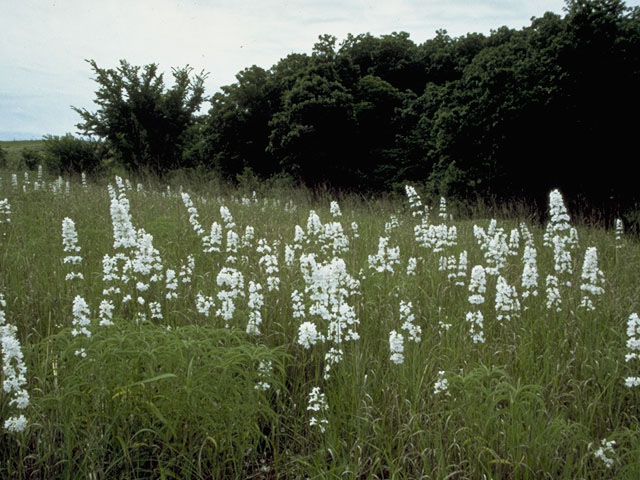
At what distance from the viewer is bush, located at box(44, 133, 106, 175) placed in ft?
65.7

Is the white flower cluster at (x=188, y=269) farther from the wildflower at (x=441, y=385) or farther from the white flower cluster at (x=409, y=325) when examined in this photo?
the wildflower at (x=441, y=385)

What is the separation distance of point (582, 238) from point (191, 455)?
8.49 meters

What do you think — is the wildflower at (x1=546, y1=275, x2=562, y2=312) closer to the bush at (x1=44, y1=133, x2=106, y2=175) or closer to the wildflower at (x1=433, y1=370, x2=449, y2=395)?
the wildflower at (x1=433, y1=370, x2=449, y2=395)

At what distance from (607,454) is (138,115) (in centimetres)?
2035

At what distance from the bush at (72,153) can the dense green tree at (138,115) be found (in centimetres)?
74

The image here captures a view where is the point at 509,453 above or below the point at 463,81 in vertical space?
below

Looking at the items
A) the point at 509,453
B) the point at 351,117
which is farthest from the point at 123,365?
the point at 351,117

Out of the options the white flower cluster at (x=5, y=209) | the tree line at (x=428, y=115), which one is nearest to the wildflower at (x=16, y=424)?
the white flower cluster at (x=5, y=209)

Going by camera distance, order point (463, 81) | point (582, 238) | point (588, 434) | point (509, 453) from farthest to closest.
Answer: point (463, 81)
point (582, 238)
point (588, 434)
point (509, 453)

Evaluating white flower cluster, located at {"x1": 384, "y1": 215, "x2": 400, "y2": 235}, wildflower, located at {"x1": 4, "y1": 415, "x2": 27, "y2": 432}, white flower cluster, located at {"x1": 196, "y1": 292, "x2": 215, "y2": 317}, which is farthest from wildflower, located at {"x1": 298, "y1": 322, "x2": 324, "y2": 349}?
white flower cluster, located at {"x1": 384, "y1": 215, "x2": 400, "y2": 235}

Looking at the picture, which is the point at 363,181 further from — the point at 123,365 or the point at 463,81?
the point at 123,365

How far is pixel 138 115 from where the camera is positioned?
19.8m

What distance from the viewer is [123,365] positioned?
109 inches

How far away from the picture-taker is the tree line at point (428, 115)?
14.3 meters
